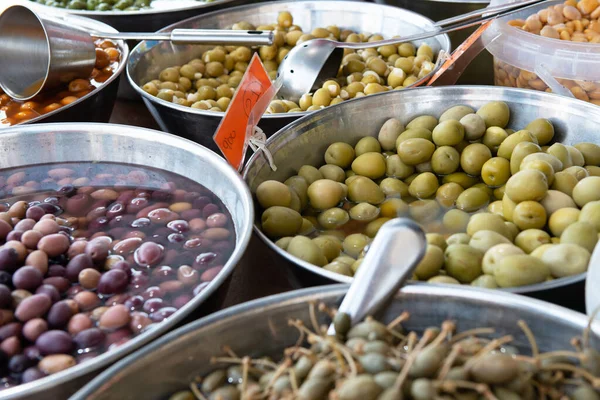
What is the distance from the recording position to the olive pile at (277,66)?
4.64 ft

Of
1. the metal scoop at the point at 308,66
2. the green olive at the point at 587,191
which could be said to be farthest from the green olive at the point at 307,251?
the metal scoop at the point at 308,66

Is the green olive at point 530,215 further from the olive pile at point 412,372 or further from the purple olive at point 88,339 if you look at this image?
the purple olive at point 88,339

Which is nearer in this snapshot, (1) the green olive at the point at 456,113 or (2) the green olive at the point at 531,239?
(2) the green olive at the point at 531,239

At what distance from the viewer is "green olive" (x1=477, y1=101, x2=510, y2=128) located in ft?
3.74

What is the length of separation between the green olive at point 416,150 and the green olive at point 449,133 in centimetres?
2

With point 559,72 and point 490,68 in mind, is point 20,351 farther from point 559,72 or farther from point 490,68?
point 490,68

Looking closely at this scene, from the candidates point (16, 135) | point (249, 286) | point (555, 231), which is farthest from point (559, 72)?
point (16, 135)

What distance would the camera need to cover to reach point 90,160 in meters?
1.11

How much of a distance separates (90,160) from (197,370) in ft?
1.87

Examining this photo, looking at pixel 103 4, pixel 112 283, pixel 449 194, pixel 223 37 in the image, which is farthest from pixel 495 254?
pixel 103 4

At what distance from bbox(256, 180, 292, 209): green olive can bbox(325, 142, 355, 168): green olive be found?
0.60ft

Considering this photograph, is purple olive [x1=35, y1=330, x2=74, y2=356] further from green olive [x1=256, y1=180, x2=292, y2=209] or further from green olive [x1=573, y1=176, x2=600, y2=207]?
green olive [x1=573, y1=176, x2=600, y2=207]

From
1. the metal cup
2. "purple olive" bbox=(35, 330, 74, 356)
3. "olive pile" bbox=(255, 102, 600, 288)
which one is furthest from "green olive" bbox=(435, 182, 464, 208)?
the metal cup

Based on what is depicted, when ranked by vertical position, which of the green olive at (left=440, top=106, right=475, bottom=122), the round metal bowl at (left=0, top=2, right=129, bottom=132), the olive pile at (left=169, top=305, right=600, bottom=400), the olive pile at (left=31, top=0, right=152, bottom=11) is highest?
the olive pile at (left=31, top=0, right=152, bottom=11)
